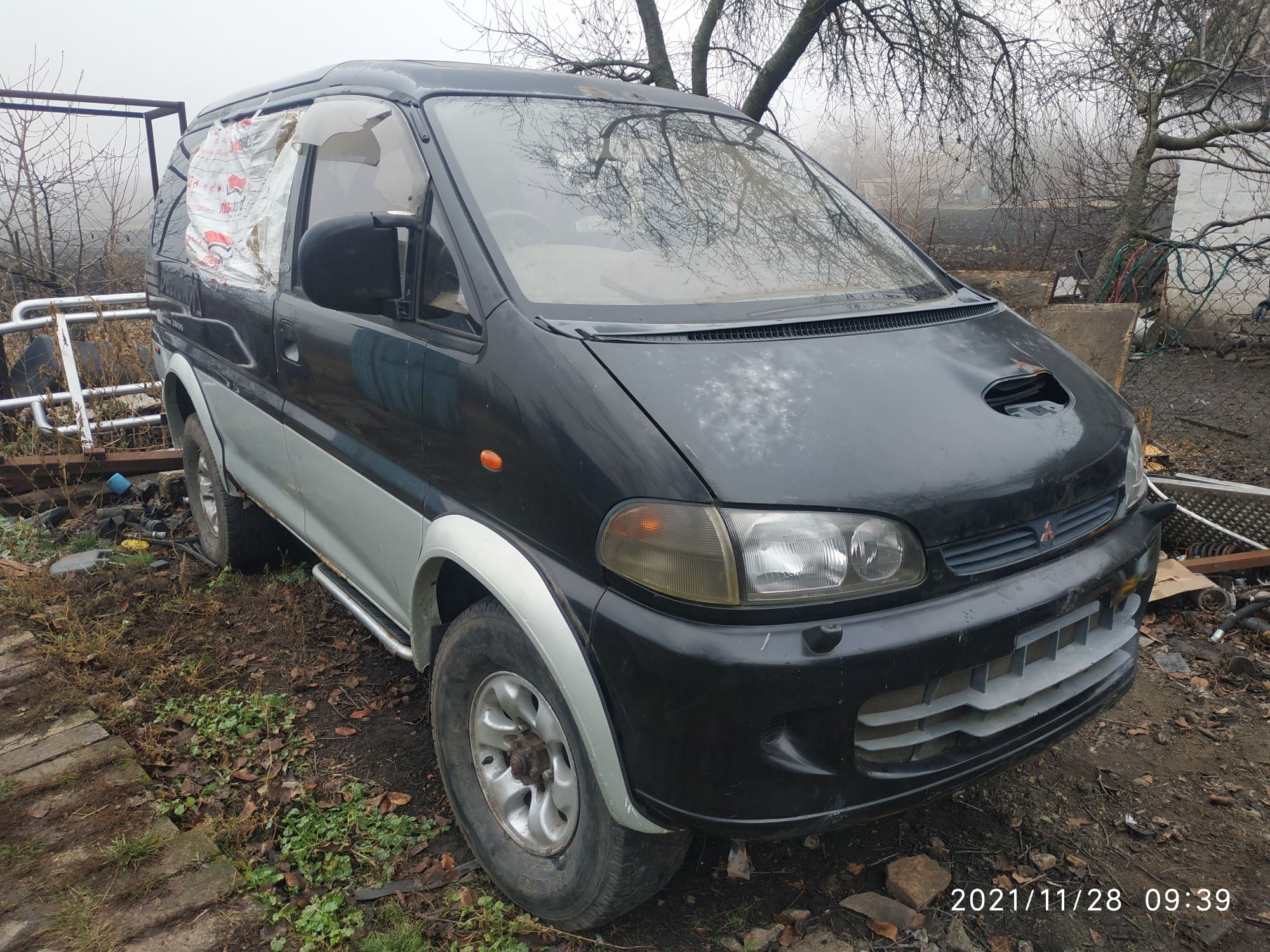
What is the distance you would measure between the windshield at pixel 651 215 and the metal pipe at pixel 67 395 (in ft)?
14.3

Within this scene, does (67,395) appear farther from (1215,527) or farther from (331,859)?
(1215,527)

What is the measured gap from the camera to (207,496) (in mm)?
4566

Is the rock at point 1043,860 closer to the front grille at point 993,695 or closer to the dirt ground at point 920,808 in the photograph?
the dirt ground at point 920,808

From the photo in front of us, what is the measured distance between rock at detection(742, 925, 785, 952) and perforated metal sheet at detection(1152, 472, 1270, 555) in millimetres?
3043

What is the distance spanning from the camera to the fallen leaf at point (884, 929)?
7.39 ft

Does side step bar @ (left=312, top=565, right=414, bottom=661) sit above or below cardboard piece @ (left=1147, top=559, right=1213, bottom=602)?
above

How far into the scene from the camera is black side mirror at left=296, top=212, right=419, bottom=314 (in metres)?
2.30

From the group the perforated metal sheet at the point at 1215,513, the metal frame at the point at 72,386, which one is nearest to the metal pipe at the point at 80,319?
the metal frame at the point at 72,386

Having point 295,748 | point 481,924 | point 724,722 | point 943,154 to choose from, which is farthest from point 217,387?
point 943,154

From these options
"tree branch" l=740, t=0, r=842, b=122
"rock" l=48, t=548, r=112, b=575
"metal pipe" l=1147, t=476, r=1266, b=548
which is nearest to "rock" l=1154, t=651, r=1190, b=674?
"metal pipe" l=1147, t=476, r=1266, b=548

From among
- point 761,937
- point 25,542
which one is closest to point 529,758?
point 761,937

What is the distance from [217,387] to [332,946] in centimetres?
250

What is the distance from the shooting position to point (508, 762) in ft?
7.72

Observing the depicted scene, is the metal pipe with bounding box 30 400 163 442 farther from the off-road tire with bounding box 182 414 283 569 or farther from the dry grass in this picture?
the dry grass
